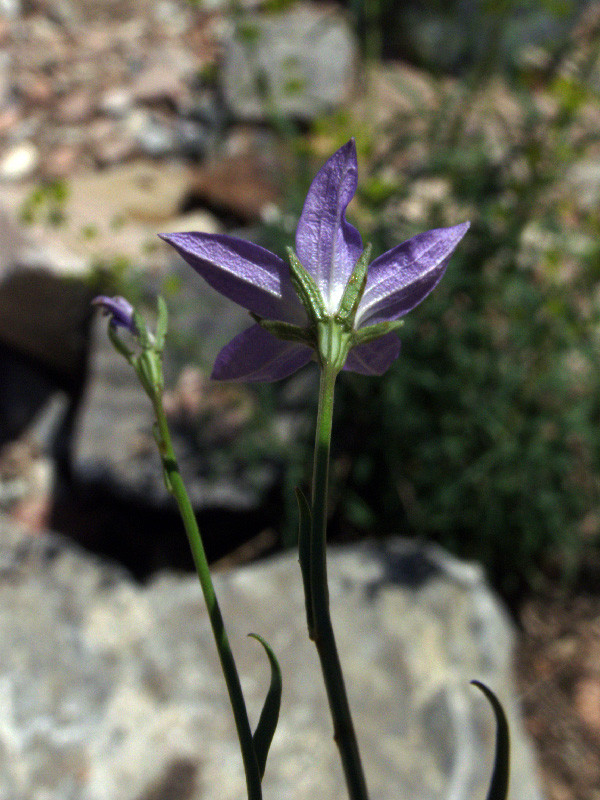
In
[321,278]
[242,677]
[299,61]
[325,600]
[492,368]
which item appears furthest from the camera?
[299,61]

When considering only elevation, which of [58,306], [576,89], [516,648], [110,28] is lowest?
[516,648]

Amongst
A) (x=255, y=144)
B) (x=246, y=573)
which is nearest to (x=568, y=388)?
(x=246, y=573)

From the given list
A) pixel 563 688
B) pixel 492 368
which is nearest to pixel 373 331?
pixel 492 368

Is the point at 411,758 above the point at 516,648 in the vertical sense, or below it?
above

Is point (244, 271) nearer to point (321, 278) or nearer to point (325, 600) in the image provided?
point (321, 278)

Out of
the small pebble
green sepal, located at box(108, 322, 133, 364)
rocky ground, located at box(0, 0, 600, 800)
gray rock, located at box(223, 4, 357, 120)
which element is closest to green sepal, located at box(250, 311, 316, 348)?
green sepal, located at box(108, 322, 133, 364)

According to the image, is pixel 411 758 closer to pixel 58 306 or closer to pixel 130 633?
pixel 130 633

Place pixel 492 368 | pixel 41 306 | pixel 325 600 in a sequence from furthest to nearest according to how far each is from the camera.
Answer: pixel 41 306
pixel 492 368
pixel 325 600
